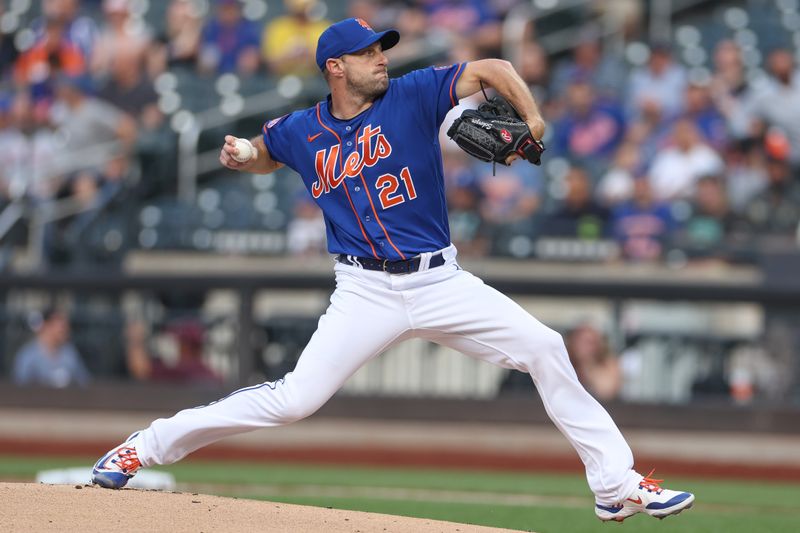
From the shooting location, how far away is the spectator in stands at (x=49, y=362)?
35.5ft

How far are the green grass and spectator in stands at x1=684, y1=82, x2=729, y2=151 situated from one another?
3.27 m

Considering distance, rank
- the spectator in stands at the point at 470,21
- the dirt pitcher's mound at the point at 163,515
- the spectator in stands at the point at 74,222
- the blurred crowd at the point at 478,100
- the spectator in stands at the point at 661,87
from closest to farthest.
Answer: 1. the dirt pitcher's mound at the point at 163,515
2. the blurred crowd at the point at 478,100
3. the spectator in stands at the point at 74,222
4. the spectator in stands at the point at 661,87
5. the spectator in stands at the point at 470,21

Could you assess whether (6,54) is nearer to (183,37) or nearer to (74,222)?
(183,37)

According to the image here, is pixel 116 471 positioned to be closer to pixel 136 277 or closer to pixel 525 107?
pixel 525 107

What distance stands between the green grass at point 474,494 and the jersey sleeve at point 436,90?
2297mm

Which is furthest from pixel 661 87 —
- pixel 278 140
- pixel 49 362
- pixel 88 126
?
pixel 278 140

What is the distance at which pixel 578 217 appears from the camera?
11.4m

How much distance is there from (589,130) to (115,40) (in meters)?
4.81

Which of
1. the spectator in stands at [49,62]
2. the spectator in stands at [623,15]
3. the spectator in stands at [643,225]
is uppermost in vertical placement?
the spectator in stands at [623,15]

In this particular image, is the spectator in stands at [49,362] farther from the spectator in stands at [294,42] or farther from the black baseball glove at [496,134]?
the black baseball glove at [496,134]

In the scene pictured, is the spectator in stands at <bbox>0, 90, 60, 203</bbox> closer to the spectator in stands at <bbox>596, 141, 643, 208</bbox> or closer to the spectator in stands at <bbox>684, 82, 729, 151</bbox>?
the spectator in stands at <bbox>596, 141, 643, 208</bbox>

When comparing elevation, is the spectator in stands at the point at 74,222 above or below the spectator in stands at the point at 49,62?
below

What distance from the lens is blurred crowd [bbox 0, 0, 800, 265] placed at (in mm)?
11281

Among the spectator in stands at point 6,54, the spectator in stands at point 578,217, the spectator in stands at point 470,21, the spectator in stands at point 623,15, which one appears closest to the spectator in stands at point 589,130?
the spectator in stands at point 578,217
